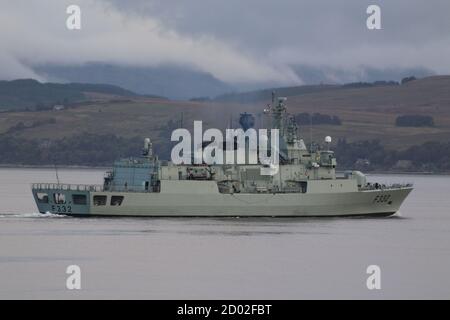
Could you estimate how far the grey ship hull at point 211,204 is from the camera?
64875mm

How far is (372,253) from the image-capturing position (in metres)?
52.1

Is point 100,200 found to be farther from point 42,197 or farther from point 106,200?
point 42,197

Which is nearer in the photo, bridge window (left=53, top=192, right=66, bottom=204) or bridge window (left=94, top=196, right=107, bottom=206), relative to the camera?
bridge window (left=94, top=196, right=107, bottom=206)

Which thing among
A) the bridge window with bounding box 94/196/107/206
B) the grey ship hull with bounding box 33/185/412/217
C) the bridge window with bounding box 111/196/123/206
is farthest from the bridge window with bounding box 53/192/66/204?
the bridge window with bounding box 111/196/123/206

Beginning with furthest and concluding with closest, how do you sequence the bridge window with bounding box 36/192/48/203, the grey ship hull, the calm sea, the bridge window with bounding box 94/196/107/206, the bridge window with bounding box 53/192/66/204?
the bridge window with bounding box 36/192/48/203
the bridge window with bounding box 53/192/66/204
the bridge window with bounding box 94/196/107/206
the grey ship hull
the calm sea

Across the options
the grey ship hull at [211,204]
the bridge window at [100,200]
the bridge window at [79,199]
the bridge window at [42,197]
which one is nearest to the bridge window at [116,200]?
the grey ship hull at [211,204]

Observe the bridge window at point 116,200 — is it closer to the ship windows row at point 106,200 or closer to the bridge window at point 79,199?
the ship windows row at point 106,200

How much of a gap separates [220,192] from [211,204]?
3.09 feet

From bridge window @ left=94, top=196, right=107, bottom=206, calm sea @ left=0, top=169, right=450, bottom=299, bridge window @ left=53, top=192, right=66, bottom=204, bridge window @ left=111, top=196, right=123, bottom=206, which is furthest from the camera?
bridge window @ left=53, top=192, right=66, bottom=204

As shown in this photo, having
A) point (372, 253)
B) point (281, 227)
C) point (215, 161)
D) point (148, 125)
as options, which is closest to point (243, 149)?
point (215, 161)

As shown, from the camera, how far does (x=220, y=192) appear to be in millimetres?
65375

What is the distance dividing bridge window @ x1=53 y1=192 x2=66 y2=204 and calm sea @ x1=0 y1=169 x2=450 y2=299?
3.40 ft

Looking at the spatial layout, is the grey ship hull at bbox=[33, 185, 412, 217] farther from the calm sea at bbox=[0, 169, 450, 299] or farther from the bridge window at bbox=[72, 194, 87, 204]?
the calm sea at bbox=[0, 169, 450, 299]

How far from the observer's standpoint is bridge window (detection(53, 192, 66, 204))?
66.0m
